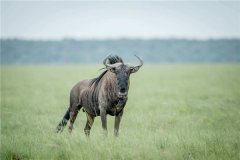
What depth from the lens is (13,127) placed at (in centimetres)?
1162

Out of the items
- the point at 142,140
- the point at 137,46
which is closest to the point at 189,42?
the point at 137,46

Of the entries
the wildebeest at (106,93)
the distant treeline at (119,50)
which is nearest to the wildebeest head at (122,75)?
the wildebeest at (106,93)

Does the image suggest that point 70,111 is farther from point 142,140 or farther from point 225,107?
point 225,107

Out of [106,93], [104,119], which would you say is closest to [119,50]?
[106,93]

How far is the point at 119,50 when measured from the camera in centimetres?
11056

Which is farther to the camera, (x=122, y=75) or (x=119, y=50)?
(x=119, y=50)

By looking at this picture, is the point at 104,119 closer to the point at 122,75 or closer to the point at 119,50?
the point at 122,75

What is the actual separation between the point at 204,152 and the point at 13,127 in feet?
18.8

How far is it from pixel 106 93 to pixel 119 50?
10183cm

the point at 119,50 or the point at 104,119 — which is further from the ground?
the point at 119,50

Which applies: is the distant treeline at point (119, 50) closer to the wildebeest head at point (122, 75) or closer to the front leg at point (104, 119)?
the front leg at point (104, 119)

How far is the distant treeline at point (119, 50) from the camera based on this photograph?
104 meters

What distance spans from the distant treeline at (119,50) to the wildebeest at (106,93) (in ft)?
299

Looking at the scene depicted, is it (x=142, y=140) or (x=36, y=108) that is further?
(x=36, y=108)
